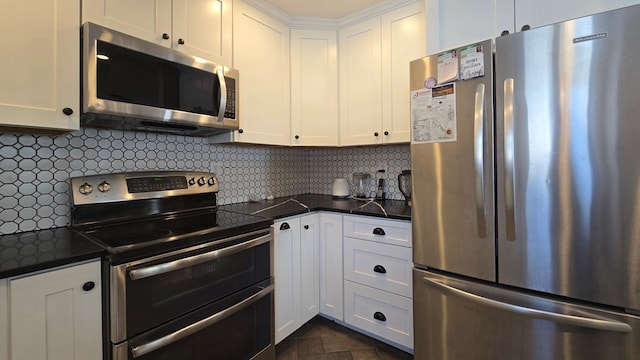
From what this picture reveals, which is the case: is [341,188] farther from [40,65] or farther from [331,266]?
[40,65]

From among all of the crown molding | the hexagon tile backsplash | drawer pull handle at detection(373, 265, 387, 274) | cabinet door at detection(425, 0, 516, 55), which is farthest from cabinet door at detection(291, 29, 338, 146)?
drawer pull handle at detection(373, 265, 387, 274)

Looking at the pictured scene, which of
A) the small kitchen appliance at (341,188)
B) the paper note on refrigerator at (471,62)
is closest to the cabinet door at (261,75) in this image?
the small kitchen appliance at (341,188)

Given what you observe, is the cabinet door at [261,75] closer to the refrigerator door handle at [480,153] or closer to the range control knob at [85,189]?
the range control knob at [85,189]

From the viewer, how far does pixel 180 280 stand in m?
1.25

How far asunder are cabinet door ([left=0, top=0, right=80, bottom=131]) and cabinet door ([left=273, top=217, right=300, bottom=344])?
1163 millimetres

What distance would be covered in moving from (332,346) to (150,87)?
6.31ft

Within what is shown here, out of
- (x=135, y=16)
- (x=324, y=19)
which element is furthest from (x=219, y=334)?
(x=324, y=19)

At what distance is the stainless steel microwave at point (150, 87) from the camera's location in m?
1.25

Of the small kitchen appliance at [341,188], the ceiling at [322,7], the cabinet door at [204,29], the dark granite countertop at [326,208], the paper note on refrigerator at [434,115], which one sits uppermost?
the ceiling at [322,7]

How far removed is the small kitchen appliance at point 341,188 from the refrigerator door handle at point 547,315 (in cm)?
130

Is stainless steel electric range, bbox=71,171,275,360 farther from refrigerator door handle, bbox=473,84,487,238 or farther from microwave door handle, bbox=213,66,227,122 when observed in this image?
refrigerator door handle, bbox=473,84,487,238

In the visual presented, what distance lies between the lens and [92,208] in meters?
1.44

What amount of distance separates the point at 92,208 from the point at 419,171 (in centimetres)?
167

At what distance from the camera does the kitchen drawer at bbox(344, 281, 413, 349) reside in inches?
70.6
